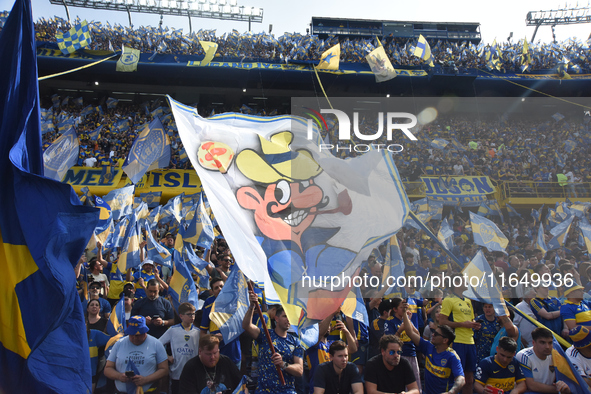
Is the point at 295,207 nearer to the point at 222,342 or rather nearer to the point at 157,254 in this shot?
the point at 222,342

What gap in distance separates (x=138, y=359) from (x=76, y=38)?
2055cm

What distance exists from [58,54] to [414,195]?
62.8 feet

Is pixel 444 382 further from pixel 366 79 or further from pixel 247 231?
pixel 366 79

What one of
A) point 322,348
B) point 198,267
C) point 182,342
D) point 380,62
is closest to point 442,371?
point 322,348

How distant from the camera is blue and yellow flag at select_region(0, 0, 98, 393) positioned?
2787mm

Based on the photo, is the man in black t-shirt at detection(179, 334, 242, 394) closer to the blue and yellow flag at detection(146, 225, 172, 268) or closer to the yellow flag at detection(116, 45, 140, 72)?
the blue and yellow flag at detection(146, 225, 172, 268)

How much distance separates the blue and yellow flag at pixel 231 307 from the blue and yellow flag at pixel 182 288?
5.59 feet

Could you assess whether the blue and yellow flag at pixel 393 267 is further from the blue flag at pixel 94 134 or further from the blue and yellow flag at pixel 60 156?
the blue flag at pixel 94 134

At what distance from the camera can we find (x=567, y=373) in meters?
4.59

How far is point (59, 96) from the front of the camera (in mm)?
28469

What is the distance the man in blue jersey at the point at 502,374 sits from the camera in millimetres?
4867

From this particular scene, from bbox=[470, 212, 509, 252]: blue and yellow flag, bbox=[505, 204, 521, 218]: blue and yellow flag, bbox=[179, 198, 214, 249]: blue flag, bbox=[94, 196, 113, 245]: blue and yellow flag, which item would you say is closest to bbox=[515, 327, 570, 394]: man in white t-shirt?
bbox=[470, 212, 509, 252]: blue and yellow flag

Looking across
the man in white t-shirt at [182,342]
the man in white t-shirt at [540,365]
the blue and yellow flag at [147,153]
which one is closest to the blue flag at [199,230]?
the man in white t-shirt at [182,342]

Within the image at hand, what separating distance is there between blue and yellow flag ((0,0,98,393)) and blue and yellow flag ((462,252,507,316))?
442 centimetres
